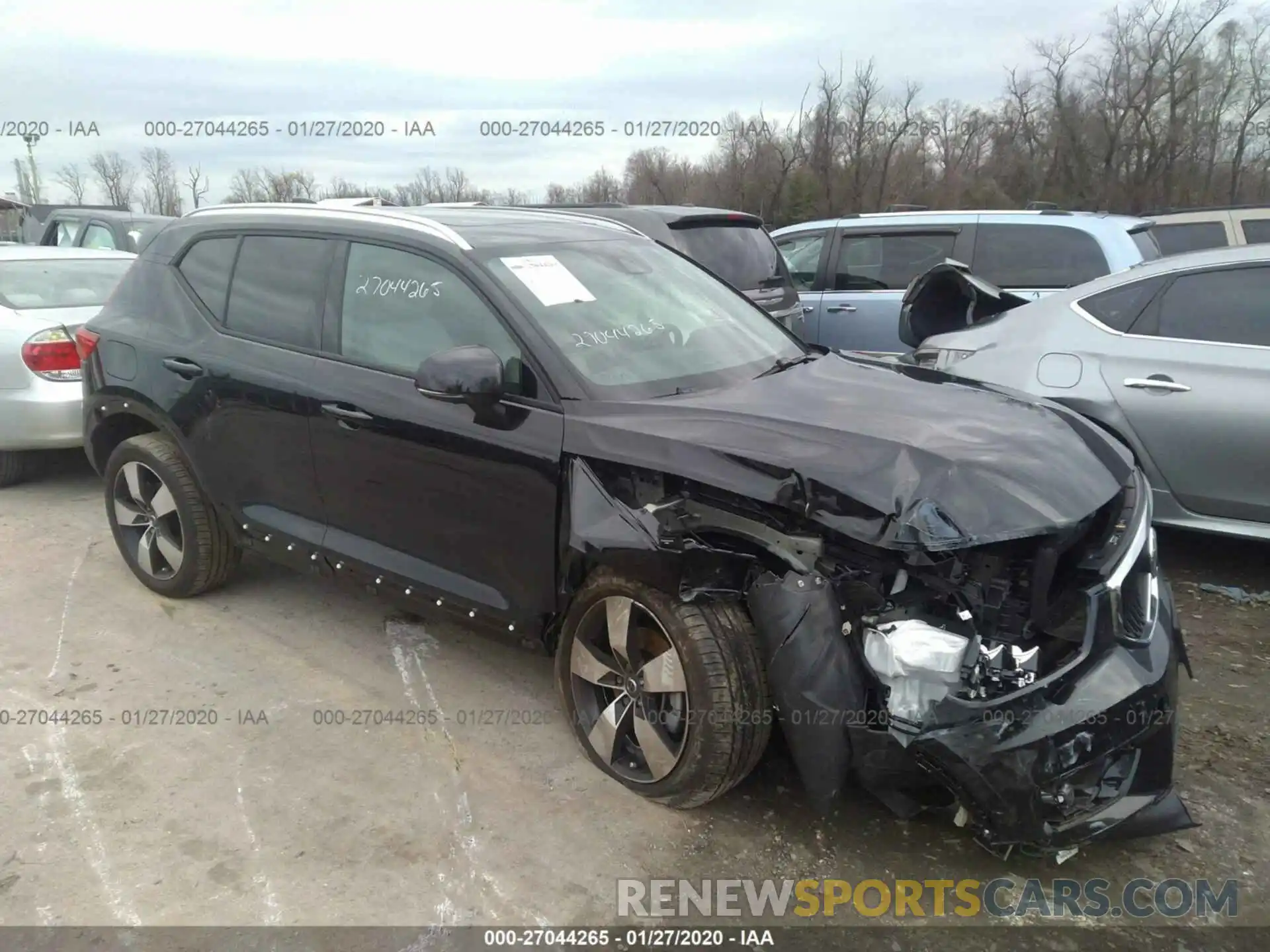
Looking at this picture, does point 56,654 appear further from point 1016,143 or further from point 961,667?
point 1016,143

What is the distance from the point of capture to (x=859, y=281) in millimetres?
7750

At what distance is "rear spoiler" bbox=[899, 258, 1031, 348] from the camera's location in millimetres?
5547

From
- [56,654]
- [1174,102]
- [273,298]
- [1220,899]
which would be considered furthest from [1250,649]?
[1174,102]

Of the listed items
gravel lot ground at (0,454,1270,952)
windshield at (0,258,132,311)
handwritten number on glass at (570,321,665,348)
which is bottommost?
gravel lot ground at (0,454,1270,952)

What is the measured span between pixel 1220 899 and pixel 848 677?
1.27 metres

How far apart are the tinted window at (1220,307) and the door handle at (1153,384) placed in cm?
27

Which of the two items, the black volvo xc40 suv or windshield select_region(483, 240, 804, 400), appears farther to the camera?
windshield select_region(483, 240, 804, 400)

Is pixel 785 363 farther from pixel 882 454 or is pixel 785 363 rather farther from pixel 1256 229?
pixel 1256 229

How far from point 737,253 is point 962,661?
16.1 feet

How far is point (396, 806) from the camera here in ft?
9.98

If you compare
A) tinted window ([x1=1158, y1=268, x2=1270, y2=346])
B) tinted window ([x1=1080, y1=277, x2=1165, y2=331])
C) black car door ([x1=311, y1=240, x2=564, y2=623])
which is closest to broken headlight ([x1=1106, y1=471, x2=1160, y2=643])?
black car door ([x1=311, y1=240, x2=564, y2=623])

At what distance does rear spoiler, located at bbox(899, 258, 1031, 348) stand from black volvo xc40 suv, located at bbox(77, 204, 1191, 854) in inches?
73.7

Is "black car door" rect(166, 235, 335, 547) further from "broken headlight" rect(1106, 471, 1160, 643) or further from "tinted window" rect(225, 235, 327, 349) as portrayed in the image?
"broken headlight" rect(1106, 471, 1160, 643)

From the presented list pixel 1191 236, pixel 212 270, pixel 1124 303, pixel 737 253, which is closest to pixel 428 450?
pixel 212 270
